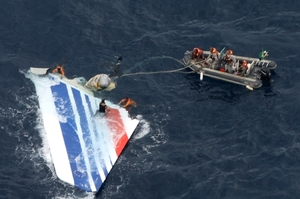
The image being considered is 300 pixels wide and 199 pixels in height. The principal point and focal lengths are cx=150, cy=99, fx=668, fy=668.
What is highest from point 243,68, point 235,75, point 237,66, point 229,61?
point 229,61

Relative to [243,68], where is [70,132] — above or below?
below

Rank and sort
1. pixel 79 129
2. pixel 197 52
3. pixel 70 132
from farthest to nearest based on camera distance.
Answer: pixel 197 52 < pixel 79 129 < pixel 70 132

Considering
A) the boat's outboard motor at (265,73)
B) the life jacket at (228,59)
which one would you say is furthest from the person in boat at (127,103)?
the boat's outboard motor at (265,73)

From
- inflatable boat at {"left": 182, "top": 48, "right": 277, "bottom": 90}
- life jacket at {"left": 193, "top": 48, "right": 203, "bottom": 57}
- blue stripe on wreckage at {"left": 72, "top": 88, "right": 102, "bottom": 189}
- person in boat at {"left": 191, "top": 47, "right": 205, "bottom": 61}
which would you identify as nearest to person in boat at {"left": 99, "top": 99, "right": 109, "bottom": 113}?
blue stripe on wreckage at {"left": 72, "top": 88, "right": 102, "bottom": 189}

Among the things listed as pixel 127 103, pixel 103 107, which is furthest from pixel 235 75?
pixel 103 107

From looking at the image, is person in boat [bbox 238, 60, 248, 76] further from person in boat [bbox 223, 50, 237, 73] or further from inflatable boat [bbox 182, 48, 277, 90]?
person in boat [bbox 223, 50, 237, 73]

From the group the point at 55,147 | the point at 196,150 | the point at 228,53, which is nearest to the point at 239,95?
the point at 228,53

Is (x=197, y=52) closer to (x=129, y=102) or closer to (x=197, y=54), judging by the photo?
(x=197, y=54)
